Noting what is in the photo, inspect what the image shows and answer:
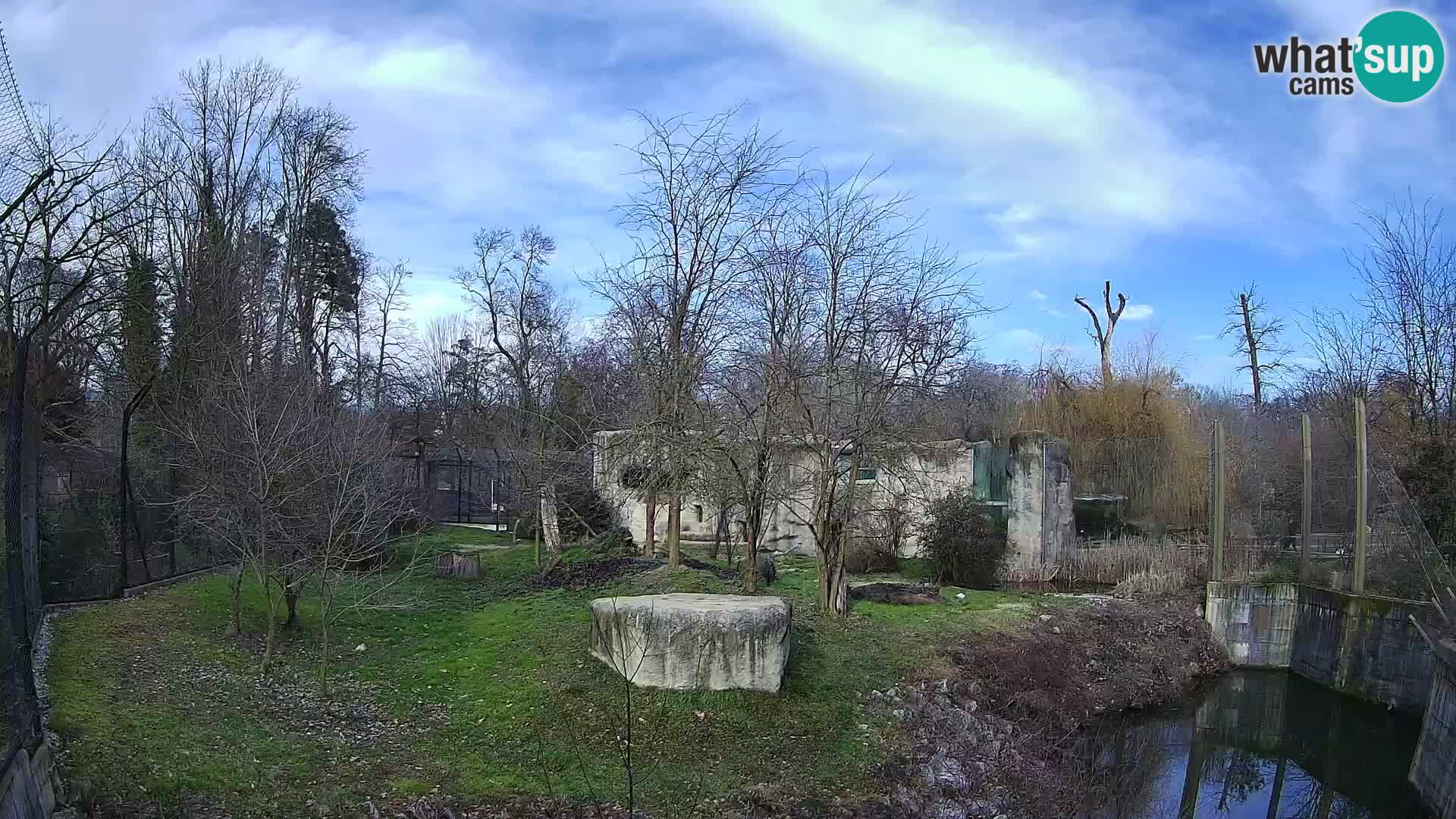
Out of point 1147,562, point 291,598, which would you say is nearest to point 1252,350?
point 1147,562

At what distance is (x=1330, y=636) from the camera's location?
1330 centimetres

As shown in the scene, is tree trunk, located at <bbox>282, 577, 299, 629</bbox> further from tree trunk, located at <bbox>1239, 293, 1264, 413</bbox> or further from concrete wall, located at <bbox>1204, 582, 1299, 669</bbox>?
tree trunk, located at <bbox>1239, 293, 1264, 413</bbox>

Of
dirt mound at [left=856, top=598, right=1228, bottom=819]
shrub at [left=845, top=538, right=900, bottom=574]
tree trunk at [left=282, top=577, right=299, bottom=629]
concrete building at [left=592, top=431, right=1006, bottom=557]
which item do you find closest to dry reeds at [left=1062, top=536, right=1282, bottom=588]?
dirt mound at [left=856, top=598, right=1228, bottom=819]

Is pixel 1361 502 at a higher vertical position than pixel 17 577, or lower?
higher

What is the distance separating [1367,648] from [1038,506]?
6.69 meters

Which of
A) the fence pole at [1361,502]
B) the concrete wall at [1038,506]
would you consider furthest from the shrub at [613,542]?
the fence pole at [1361,502]

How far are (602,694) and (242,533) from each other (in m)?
3.67

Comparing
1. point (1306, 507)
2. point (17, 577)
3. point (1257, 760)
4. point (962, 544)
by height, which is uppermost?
point (1306, 507)

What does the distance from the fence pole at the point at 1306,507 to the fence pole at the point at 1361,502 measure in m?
1.27

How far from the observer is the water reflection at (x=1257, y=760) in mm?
9570

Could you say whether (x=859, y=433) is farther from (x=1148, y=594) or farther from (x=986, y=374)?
(x=986, y=374)

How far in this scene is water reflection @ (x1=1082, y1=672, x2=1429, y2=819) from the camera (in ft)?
31.4

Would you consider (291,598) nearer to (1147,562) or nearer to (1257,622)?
(1257,622)

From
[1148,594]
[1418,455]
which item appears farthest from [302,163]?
[1418,455]
